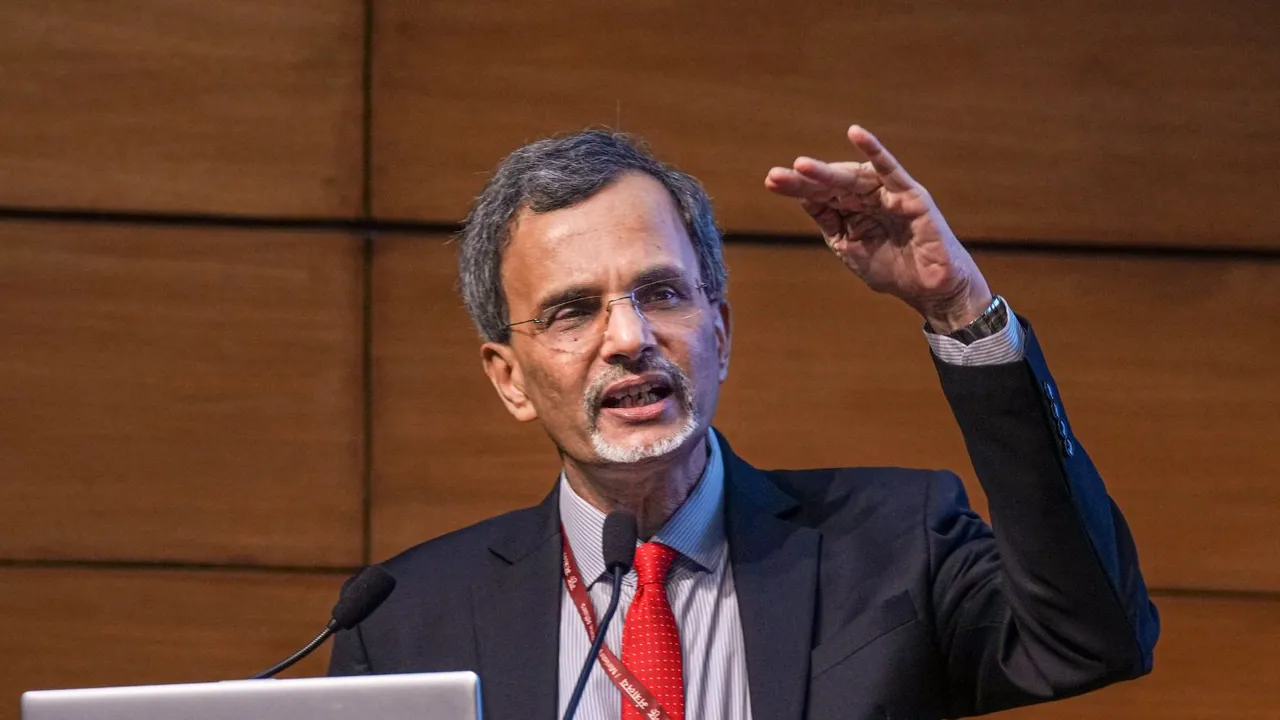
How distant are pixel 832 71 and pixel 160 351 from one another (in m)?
1.47

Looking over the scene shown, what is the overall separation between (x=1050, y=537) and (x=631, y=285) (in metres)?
0.68

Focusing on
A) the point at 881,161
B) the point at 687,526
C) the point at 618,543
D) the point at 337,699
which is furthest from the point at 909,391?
the point at 337,699

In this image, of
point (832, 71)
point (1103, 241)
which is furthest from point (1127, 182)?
point (832, 71)

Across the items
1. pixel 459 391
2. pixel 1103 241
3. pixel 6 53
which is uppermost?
pixel 6 53

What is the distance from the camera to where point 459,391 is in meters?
2.92

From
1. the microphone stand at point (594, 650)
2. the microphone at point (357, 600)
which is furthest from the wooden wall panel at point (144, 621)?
the microphone stand at point (594, 650)

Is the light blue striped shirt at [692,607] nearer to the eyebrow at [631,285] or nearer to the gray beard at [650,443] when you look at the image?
the gray beard at [650,443]

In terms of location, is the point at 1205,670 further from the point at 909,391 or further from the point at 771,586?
the point at 771,586

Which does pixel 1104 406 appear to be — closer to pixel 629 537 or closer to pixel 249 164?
pixel 629 537

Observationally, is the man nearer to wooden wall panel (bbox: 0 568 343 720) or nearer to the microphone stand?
the microphone stand

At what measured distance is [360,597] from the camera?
1573 mm

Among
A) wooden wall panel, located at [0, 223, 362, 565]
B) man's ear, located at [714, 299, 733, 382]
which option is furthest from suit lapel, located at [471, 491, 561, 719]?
wooden wall panel, located at [0, 223, 362, 565]

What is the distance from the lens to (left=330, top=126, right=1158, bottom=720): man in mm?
1708

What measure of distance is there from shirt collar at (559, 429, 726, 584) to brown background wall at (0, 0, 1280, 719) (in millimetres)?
735
